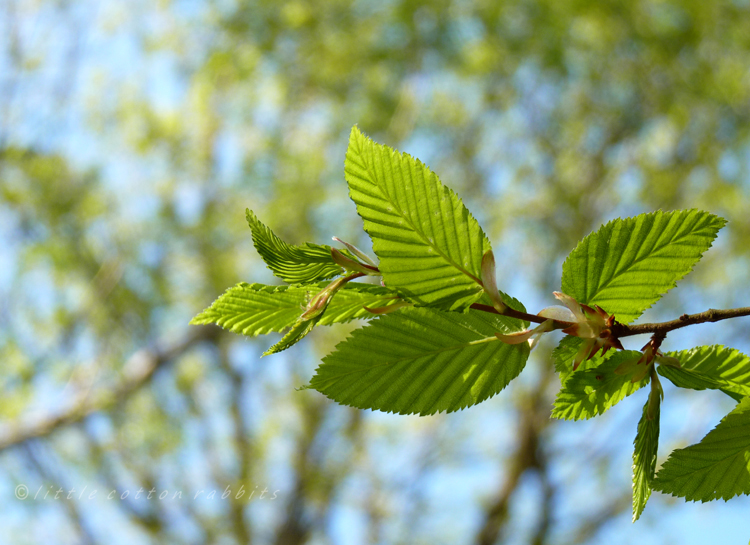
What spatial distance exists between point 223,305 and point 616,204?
4.88 meters

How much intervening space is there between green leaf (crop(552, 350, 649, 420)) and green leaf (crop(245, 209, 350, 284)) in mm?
131

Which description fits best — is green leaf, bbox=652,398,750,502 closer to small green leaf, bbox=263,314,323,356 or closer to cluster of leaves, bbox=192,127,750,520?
cluster of leaves, bbox=192,127,750,520

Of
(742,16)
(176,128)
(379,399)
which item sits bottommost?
(379,399)

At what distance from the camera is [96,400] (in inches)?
164

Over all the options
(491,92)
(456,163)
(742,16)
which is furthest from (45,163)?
(742,16)

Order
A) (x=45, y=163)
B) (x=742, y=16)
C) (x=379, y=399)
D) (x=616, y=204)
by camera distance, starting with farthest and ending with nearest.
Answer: (x=616, y=204)
(x=742, y=16)
(x=45, y=163)
(x=379, y=399)

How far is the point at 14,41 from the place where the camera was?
4340mm

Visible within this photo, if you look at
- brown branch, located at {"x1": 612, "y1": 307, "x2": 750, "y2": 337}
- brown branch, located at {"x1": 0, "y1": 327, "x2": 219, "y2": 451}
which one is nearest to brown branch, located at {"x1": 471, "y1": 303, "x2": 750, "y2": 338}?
brown branch, located at {"x1": 612, "y1": 307, "x2": 750, "y2": 337}

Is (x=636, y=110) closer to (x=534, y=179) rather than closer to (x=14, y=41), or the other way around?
(x=534, y=179)

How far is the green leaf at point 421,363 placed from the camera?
303 mm

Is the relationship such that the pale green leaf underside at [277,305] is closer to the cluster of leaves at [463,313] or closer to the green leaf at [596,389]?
the cluster of leaves at [463,313]

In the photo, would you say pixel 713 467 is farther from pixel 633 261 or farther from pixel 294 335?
pixel 294 335

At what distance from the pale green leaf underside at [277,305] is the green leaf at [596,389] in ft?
0.33

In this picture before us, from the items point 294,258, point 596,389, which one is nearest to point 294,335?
point 294,258
